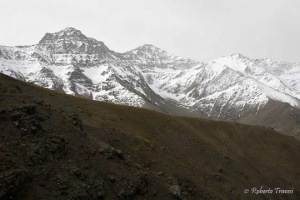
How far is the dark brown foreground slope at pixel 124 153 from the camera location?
77.4ft

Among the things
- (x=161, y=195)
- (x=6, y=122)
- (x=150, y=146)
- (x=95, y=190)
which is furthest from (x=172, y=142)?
(x=6, y=122)

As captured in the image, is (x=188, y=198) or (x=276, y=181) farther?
(x=276, y=181)

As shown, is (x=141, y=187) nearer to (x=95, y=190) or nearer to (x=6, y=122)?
(x=95, y=190)

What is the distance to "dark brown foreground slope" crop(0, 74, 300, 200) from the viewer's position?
23578 millimetres

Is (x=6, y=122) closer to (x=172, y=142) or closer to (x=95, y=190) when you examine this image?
(x=95, y=190)

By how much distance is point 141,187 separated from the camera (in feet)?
98.4

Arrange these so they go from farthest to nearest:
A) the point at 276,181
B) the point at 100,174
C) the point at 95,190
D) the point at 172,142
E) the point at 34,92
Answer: the point at 276,181 < the point at 172,142 < the point at 34,92 < the point at 100,174 < the point at 95,190

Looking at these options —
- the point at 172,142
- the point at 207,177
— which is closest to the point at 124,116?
the point at 172,142

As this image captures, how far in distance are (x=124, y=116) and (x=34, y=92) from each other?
790 inches

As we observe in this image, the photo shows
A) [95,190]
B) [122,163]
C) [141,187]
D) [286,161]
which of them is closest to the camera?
[95,190]

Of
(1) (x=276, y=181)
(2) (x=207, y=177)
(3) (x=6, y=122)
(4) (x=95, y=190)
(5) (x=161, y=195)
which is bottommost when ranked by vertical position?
(1) (x=276, y=181)

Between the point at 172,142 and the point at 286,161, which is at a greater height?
the point at 172,142

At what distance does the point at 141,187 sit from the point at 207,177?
75.9 ft

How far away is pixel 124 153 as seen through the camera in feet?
131
